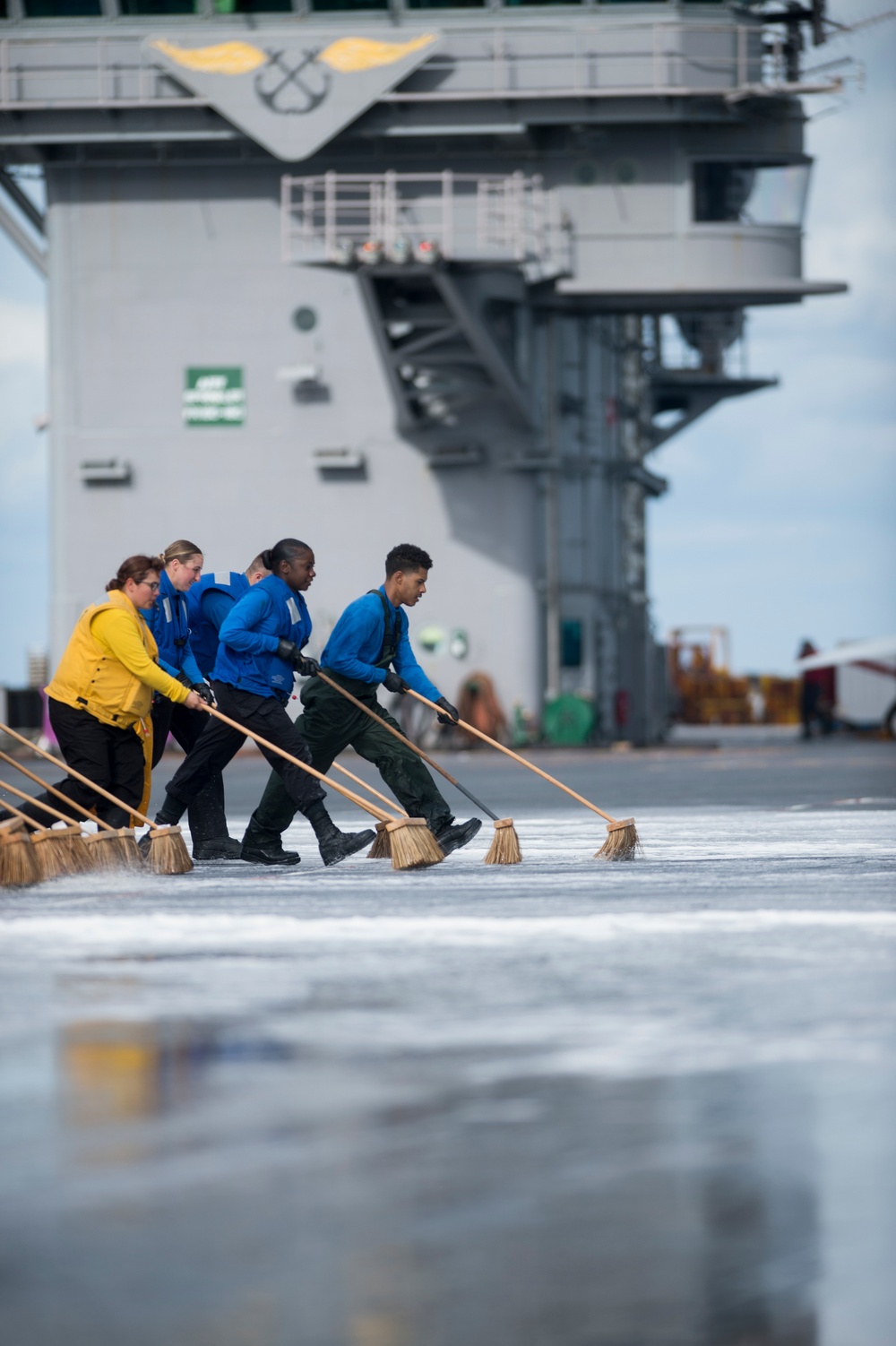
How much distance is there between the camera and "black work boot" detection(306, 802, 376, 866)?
34.3 feet

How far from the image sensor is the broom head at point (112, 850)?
9.89 meters

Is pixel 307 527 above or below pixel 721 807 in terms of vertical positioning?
above

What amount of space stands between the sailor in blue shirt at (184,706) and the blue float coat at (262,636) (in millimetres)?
223

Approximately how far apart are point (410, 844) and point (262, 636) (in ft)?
4.60

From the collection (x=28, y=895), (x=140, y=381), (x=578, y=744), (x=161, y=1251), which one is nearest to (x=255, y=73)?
(x=140, y=381)

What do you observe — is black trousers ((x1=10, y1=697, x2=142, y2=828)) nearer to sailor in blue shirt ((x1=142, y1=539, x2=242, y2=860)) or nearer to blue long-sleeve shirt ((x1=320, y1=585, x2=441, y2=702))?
sailor in blue shirt ((x1=142, y1=539, x2=242, y2=860))

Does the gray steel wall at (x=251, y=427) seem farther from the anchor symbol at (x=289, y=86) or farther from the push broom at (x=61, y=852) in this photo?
the push broom at (x=61, y=852)

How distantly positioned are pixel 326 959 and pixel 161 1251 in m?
3.25

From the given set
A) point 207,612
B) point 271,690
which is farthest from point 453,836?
point 207,612

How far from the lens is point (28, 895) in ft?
29.4

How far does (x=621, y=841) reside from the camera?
420 inches

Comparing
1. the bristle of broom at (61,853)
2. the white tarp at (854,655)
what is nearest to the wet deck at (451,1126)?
the bristle of broom at (61,853)

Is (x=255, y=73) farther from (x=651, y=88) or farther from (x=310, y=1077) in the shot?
(x=310, y=1077)

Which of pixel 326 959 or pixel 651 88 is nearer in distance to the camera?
pixel 326 959
